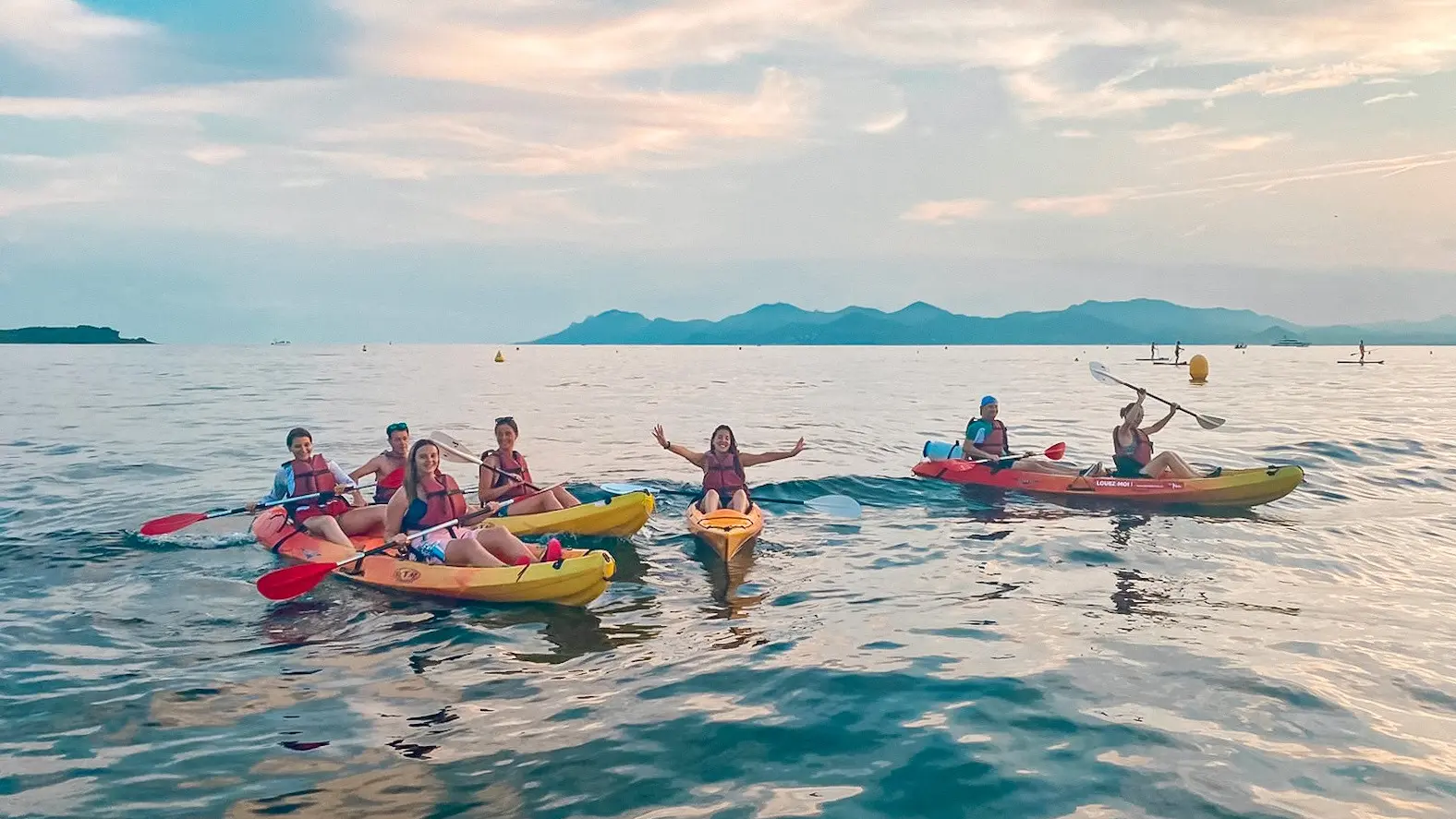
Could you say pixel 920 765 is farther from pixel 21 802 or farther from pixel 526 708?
pixel 21 802

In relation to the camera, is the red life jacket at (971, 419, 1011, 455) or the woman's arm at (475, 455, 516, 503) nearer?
the woman's arm at (475, 455, 516, 503)

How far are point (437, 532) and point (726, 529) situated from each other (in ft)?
11.5

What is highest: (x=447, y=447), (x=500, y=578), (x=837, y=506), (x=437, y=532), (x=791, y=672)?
(x=447, y=447)

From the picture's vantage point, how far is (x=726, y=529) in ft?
38.4

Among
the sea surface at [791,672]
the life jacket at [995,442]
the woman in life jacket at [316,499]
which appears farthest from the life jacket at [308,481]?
the life jacket at [995,442]

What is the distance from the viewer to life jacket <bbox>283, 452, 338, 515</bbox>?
12.6m

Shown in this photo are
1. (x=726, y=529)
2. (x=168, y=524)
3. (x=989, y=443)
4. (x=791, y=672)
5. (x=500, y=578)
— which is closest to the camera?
(x=791, y=672)

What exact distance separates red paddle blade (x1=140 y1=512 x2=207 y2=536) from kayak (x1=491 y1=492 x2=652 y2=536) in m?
4.29

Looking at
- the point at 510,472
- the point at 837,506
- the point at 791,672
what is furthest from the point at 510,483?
the point at 791,672

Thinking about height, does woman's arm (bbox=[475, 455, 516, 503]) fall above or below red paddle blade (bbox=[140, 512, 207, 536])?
above

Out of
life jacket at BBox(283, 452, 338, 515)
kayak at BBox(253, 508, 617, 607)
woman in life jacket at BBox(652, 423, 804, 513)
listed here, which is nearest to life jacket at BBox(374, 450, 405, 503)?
life jacket at BBox(283, 452, 338, 515)

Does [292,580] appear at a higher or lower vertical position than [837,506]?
higher

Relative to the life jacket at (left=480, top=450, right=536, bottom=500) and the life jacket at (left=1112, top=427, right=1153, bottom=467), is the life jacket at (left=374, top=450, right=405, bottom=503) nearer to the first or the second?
the life jacket at (left=480, top=450, right=536, bottom=500)

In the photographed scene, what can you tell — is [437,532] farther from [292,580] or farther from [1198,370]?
[1198,370]
